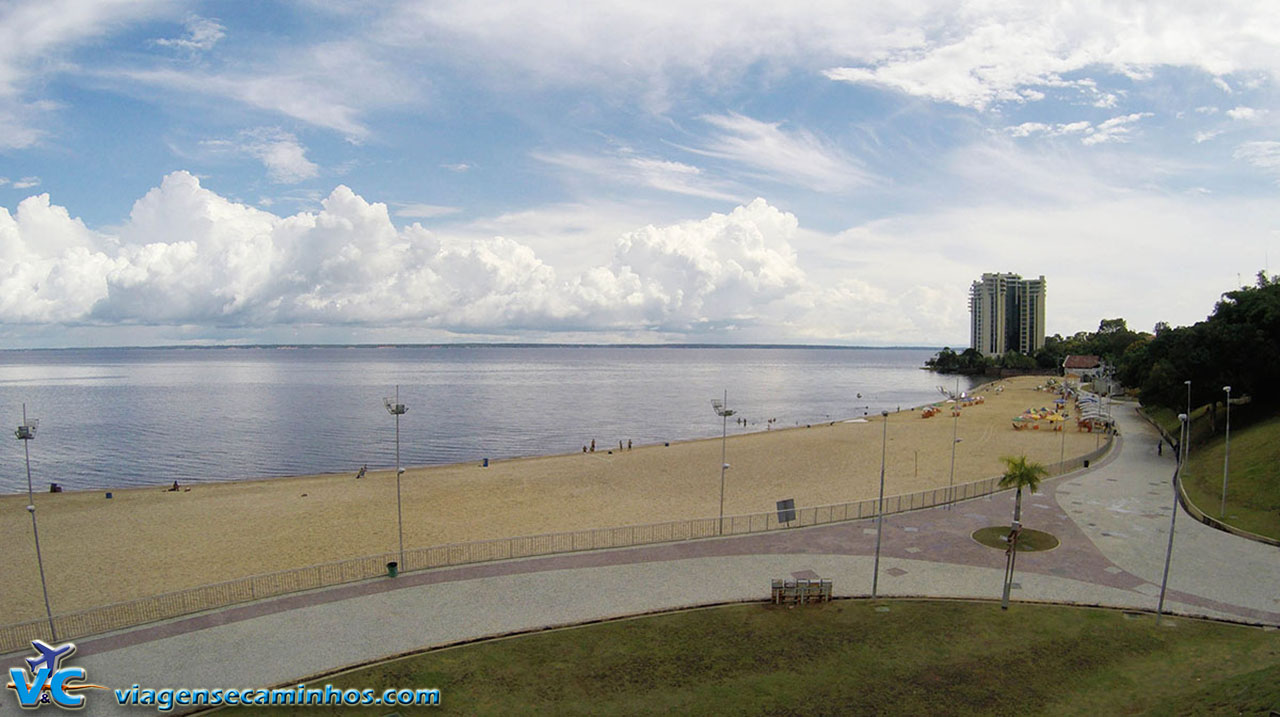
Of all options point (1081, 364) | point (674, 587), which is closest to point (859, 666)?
point (674, 587)

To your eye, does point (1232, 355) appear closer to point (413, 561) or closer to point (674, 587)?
point (674, 587)

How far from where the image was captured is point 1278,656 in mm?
17375

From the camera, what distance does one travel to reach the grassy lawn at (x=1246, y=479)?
30125mm

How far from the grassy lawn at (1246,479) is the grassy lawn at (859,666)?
48.6 feet

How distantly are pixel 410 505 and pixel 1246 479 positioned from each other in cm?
4488

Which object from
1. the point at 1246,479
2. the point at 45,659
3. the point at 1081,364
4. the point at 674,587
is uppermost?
the point at 1081,364

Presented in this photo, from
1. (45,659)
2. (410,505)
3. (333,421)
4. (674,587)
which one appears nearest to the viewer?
(45,659)

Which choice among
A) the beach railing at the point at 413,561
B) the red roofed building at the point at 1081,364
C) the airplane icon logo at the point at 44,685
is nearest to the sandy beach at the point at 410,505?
the beach railing at the point at 413,561

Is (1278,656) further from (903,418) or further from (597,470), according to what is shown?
(903,418)

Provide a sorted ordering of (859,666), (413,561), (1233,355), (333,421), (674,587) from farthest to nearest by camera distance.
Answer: (333,421)
(1233,355)
(413,561)
(674,587)
(859,666)

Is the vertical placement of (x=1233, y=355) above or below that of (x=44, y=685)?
above

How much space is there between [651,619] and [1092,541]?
19.9 metres

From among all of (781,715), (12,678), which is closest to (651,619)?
(781,715)

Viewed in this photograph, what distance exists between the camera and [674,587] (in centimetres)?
2267
